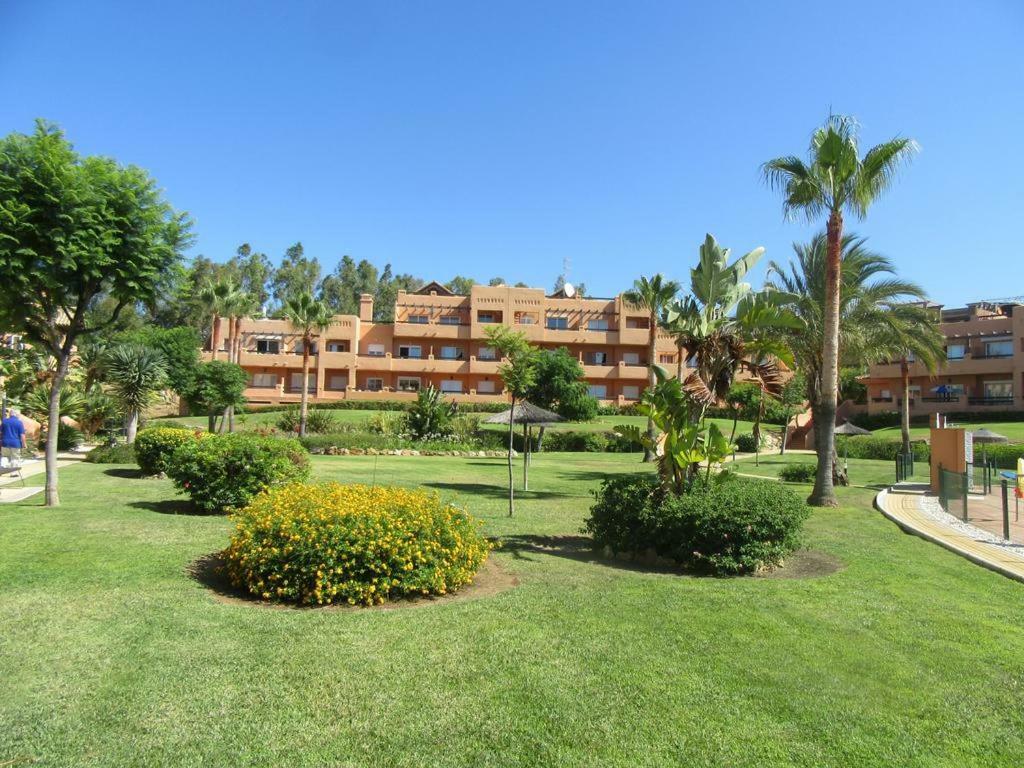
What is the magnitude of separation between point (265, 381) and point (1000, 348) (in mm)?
58485

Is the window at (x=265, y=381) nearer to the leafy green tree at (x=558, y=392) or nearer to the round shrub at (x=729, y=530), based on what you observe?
the leafy green tree at (x=558, y=392)

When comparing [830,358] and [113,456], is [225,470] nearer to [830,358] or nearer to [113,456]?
[113,456]

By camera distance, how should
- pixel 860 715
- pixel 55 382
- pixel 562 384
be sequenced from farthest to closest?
1. pixel 562 384
2. pixel 55 382
3. pixel 860 715

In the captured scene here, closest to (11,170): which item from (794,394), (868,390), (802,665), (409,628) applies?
(409,628)

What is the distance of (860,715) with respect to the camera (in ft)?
15.4

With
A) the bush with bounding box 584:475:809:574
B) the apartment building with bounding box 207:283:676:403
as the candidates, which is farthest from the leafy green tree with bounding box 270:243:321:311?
the bush with bounding box 584:475:809:574

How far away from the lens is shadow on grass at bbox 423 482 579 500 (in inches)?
682

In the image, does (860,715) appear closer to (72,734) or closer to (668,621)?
(668,621)

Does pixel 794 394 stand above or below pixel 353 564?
above

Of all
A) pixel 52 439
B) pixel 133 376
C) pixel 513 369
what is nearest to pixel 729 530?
pixel 52 439

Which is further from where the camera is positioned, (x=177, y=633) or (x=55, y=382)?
(x=55, y=382)

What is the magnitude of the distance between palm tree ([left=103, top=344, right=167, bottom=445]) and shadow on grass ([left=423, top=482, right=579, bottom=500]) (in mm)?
10710

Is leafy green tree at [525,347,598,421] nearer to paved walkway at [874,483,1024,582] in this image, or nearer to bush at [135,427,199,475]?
paved walkway at [874,483,1024,582]

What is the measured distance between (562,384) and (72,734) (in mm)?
35586
